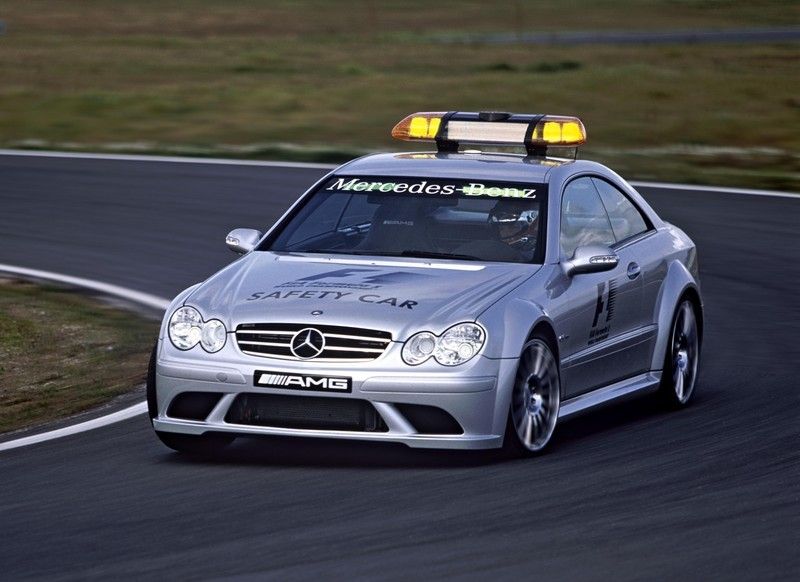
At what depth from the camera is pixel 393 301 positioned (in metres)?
8.16

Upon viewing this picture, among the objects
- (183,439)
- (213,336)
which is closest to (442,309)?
(213,336)

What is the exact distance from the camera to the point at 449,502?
7.39 m

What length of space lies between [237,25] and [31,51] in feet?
68.9

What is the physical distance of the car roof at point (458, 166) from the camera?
955cm

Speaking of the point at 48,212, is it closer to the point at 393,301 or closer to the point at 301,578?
the point at 393,301

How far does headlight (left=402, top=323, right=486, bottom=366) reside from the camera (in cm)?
796

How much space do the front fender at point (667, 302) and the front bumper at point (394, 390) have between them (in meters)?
2.05

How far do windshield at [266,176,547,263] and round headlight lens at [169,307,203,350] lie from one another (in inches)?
42.7

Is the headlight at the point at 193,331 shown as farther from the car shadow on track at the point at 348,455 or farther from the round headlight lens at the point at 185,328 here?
the car shadow on track at the point at 348,455

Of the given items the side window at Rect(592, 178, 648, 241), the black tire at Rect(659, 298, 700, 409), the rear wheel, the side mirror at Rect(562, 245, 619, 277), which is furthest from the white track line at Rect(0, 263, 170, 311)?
the side mirror at Rect(562, 245, 619, 277)

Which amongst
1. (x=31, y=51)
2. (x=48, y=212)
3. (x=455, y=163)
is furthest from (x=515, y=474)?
(x=31, y=51)

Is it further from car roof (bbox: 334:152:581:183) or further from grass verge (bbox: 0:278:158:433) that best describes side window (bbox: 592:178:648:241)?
grass verge (bbox: 0:278:158:433)

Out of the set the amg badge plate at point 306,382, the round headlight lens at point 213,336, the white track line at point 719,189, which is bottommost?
the white track line at point 719,189

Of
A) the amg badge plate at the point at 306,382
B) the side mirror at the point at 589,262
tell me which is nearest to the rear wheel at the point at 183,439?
the amg badge plate at the point at 306,382
